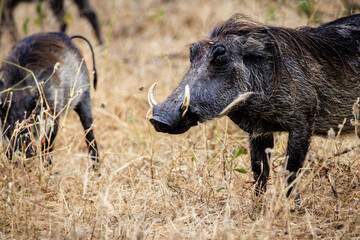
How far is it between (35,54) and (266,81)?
228cm

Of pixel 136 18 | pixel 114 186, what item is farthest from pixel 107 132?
pixel 136 18

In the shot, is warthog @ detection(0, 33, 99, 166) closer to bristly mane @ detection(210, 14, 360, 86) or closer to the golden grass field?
the golden grass field

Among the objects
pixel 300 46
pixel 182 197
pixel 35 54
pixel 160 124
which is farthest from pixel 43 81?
pixel 300 46

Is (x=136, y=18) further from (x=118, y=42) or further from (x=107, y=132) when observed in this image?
(x=107, y=132)

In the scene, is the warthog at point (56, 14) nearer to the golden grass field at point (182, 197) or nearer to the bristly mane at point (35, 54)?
the bristly mane at point (35, 54)

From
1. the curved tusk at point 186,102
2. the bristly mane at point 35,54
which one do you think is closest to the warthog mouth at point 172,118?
the curved tusk at point 186,102

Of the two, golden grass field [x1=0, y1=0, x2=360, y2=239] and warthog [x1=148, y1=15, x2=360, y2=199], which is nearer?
golden grass field [x1=0, y1=0, x2=360, y2=239]

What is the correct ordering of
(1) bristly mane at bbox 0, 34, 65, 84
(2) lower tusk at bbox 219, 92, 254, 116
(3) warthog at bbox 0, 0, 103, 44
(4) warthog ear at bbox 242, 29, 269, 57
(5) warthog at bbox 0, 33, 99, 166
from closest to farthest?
(2) lower tusk at bbox 219, 92, 254, 116 → (4) warthog ear at bbox 242, 29, 269, 57 → (5) warthog at bbox 0, 33, 99, 166 → (1) bristly mane at bbox 0, 34, 65, 84 → (3) warthog at bbox 0, 0, 103, 44

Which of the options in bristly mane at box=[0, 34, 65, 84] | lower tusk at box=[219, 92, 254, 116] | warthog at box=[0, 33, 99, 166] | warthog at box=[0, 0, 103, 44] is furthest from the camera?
warthog at box=[0, 0, 103, 44]

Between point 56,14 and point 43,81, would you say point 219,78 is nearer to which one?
point 43,81

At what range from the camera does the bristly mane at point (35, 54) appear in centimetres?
393

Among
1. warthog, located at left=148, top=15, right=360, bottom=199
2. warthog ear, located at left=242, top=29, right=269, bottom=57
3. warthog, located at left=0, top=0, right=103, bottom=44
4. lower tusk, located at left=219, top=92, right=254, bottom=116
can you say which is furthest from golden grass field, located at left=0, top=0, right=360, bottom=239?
warthog, located at left=0, top=0, right=103, bottom=44

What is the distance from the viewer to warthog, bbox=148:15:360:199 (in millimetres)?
2537

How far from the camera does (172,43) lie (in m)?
7.70
